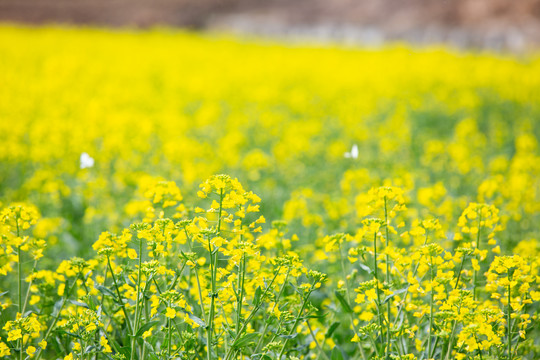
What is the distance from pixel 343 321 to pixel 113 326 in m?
1.22

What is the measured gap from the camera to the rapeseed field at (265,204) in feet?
6.88

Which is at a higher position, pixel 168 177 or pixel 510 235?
pixel 168 177

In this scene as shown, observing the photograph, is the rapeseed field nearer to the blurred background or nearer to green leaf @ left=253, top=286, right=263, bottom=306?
green leaf @ left=253, top=286, right=263, bottom=306

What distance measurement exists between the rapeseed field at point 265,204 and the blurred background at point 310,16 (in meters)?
7.96

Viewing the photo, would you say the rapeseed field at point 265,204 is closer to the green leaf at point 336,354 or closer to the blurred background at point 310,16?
the green leaf at point 336,354

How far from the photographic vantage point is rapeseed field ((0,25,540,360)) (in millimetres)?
2096

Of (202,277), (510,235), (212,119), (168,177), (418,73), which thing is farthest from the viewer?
(418,73)

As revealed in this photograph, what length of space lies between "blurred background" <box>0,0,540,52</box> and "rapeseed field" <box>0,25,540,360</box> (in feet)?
26.1

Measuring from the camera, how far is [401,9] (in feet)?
108

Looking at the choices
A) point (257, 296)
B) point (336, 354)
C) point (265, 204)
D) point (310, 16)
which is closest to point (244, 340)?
point (257, 296)

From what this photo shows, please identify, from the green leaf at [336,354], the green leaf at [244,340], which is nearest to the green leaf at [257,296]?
the green leaf at [244,340]

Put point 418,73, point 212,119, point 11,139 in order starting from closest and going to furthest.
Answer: point 11,139 → point 212,119 → point 418,73

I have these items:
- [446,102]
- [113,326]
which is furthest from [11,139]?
[446,102]

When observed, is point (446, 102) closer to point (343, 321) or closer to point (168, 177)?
point (168, 177)
